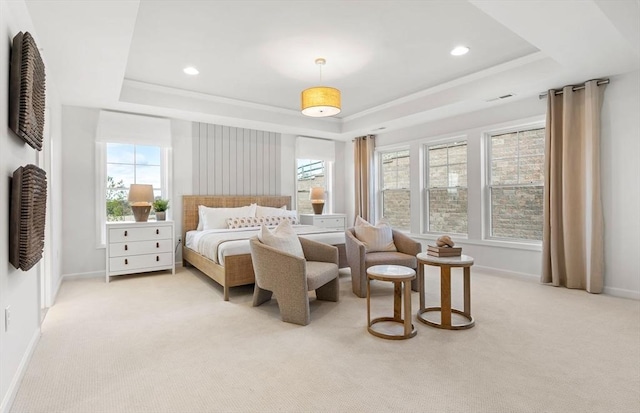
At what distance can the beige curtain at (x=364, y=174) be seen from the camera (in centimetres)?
668

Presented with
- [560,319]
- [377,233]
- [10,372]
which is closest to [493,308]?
[560,319]

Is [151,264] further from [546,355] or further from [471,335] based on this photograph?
[546,355]

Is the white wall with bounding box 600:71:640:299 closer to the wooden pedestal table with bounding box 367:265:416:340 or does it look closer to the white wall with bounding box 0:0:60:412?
the wooden pedestal table with bounding box 367:265:416:340

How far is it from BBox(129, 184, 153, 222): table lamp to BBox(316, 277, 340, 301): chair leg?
2.84 m

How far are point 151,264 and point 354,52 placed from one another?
385cm

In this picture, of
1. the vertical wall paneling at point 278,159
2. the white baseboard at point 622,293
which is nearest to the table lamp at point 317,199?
the vertical wall paneling at point 278,159

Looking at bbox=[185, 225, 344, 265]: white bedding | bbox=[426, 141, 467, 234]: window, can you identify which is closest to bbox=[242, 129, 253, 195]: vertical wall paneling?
bbox=[185, 225, 344, 265]: white bedding

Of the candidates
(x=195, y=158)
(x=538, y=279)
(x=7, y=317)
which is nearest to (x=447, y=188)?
(x=538, y=279)

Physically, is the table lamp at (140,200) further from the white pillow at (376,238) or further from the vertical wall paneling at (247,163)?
the white pillow at (376,238)

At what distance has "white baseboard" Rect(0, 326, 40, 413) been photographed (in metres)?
1.73

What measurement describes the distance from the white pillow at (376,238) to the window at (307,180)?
2.77m

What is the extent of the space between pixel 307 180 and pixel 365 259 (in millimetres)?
3507

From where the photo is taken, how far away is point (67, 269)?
4.62 meters

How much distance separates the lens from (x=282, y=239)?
3.25 metres
